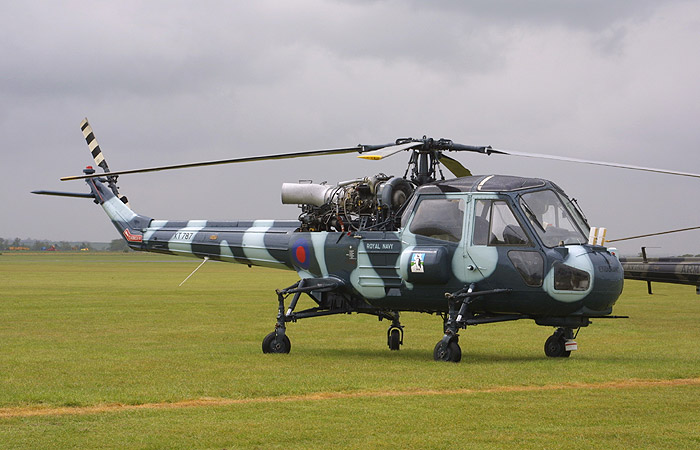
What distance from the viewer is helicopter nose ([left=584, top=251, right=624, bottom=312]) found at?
622 inches

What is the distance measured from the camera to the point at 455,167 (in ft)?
60.9

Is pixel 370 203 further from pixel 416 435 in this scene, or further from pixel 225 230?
pixel 416 435

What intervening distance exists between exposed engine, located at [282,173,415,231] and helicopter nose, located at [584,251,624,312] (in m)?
3.78

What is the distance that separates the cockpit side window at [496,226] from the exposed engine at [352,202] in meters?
1.80

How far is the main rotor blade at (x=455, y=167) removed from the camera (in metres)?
18.2

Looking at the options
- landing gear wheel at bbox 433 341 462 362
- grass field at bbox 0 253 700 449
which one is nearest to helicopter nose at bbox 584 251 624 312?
grass field at bbox 0 253 700 449

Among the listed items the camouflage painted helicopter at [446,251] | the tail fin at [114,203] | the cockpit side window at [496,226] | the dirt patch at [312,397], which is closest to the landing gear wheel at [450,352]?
the camouflage painted helicopter at [446,251]

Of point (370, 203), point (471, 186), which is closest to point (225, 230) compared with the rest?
point (370, 203)

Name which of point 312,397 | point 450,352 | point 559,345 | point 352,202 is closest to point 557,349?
point 559,345

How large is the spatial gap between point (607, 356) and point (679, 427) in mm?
7757

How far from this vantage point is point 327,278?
18.6 m

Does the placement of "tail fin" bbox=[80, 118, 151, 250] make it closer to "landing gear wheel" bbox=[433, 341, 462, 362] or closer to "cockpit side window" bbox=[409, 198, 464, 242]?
"cockpit side window" bbox=[409, 198, 464, 242]

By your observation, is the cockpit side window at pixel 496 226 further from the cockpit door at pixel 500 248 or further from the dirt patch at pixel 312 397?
the dirt patch at pixel 312 397

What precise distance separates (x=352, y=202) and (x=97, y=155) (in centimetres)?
924
